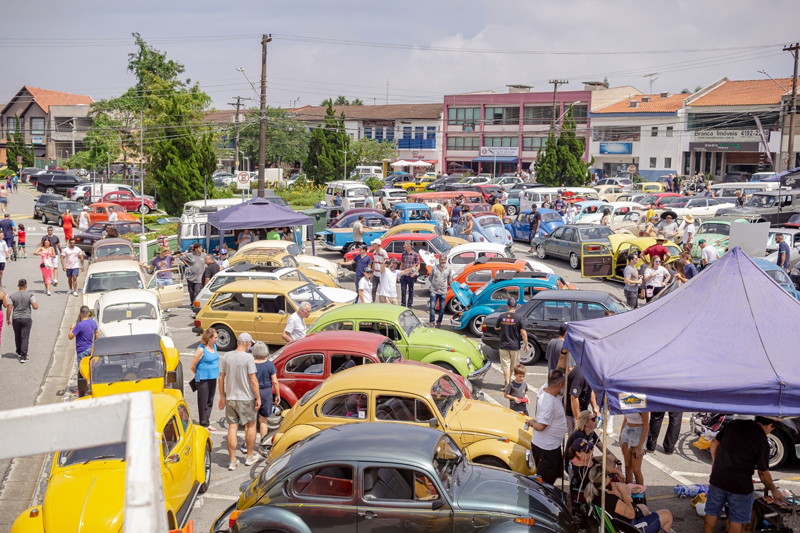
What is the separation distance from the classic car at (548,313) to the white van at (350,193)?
23.1 m

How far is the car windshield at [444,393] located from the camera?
28.7ft

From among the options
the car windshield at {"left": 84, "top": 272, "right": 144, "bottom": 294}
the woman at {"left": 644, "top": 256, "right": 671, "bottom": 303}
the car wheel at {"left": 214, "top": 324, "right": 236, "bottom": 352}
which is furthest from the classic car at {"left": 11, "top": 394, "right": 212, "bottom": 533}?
the woman at {"left": 644, "top": 256, "right": 671, "bottom": 303}

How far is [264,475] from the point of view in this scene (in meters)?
7.19

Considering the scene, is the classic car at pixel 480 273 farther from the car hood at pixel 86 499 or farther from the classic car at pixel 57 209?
the classic car at pixel 57 209

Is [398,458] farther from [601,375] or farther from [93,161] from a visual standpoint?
[93,161]

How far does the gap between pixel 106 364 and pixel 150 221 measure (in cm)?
3243

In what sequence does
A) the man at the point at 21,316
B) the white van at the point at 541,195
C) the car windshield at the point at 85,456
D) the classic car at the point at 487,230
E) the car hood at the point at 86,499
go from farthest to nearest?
the white van at the point at 541,195 → the classic car at the point at 487,230 → the man at the point at 21,316 → the car windshield at the point at 85,456 → the car hood at the point at 86,499

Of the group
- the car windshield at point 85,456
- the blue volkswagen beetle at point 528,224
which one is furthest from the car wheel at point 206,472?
the blue volkswagen beetle at point 528,224

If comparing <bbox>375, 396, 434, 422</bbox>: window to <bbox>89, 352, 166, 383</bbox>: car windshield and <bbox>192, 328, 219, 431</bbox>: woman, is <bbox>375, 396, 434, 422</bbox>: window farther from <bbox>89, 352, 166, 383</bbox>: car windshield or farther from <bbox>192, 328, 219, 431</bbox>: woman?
<bbox>89, 352, 166, 383</bbox>: car windshield

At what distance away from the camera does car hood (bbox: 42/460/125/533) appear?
6668mm

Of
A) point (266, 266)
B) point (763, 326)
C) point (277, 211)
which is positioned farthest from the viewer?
point (277, 211)

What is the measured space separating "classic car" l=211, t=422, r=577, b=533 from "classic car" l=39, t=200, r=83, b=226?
38.4 metres

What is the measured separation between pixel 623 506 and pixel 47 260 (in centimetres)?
2025

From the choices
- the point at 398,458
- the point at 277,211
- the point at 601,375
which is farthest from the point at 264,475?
the point at 277,211
